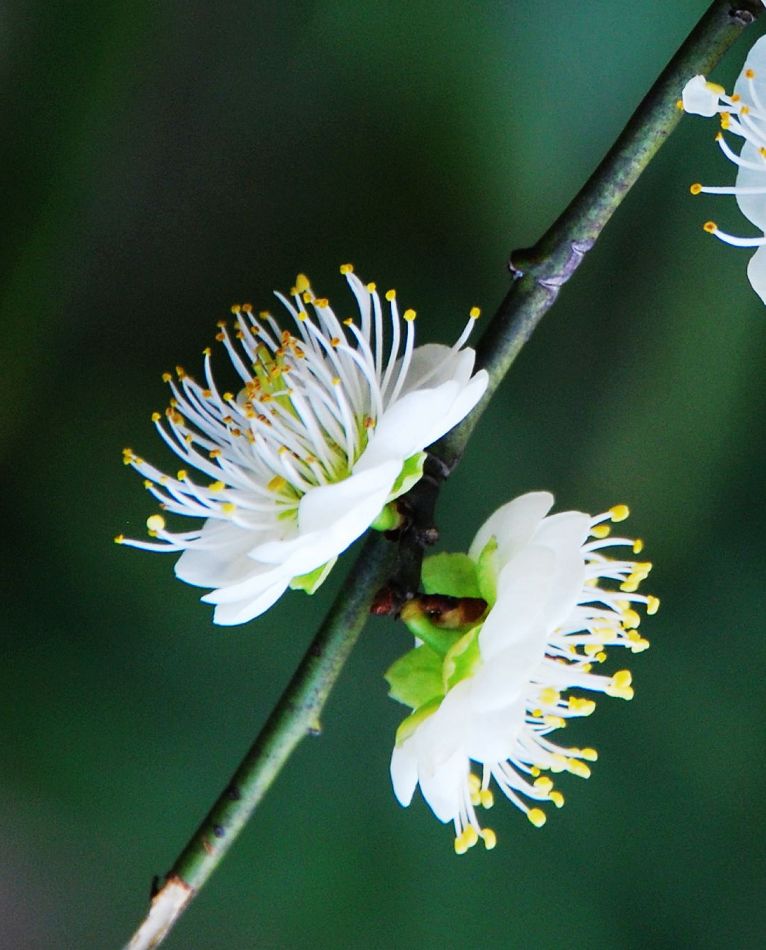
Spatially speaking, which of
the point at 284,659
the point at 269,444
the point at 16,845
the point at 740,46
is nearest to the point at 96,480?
the point at 284,659

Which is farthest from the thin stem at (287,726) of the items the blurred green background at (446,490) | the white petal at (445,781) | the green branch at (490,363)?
the blurred green background at (446,490)

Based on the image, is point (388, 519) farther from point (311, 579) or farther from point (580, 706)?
point (580, 706)

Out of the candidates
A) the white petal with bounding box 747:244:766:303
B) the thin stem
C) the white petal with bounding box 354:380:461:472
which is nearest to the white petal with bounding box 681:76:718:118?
the white petal with bounding box 747:244:766:303

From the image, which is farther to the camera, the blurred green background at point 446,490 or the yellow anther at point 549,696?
the blurred green background at point 446,490

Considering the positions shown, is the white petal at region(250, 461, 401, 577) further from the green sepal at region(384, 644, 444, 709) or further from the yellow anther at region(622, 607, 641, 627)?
the yellow anther at region(622, 607, 641, 627)

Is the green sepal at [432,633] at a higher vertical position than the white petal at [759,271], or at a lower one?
lower

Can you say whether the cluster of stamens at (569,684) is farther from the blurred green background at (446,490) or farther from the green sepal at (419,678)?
the blurred green background at (446,490)

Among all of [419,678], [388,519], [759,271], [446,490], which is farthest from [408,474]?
[446,490]

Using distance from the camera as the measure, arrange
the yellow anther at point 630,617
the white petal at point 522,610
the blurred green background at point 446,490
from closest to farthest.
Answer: the white petal at point 522,610 < the yellow anther at point 630,617 < the blurred green background at point 446,490
